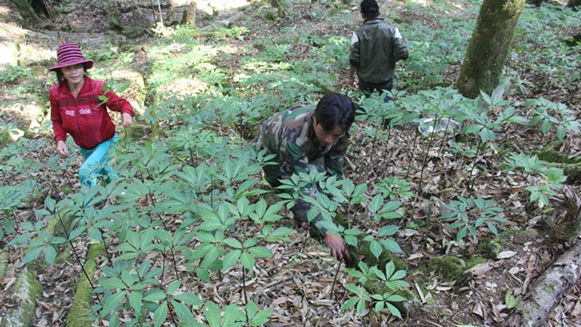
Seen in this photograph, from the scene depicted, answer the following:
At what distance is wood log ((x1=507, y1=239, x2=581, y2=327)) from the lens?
2096mm

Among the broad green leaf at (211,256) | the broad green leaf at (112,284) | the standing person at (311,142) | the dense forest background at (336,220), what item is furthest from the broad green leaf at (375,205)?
the broad green leaf at (112,284)

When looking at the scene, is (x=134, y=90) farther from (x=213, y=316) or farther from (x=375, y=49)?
(x=213, y=316)

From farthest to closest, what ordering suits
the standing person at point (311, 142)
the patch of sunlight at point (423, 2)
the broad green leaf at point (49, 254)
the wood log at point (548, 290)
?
the patch of sunlight at point (423, 2)
the standing person at point (311, 142)
the wood log at point (548, 290)
the broad green leaf at point (49, 254)

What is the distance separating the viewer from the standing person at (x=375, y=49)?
4.86 meters

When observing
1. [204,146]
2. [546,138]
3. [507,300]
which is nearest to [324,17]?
[546,138]

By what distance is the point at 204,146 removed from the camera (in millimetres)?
2988

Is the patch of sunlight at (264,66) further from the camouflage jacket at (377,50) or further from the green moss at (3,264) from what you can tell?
the green moss at (3,264)

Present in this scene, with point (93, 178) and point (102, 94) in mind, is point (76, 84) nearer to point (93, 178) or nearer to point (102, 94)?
point (102, 94)

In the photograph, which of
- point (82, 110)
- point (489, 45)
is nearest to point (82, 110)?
point (82, 110)

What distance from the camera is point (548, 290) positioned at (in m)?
2.20

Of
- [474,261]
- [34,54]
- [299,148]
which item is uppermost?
[299,148]

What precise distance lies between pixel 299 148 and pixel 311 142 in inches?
5.7

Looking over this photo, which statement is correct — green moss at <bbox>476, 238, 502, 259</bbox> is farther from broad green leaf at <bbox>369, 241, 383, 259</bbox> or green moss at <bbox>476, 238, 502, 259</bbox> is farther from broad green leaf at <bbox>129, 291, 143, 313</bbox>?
broad green leaf at <bbox>129, 291, 143, 313</bbox>

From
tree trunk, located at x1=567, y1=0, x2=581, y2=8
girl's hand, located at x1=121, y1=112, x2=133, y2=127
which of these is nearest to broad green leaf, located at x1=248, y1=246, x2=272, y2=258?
girl's hand, located at x1=121, y1=112, x2=133, y2=127
